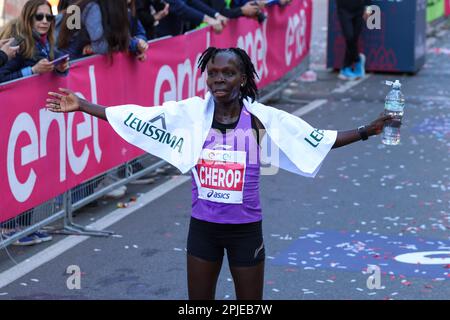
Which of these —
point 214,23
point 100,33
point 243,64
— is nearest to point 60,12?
point 100,33

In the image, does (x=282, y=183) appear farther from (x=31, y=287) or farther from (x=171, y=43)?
(x=31, y=287)

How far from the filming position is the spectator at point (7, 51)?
26.1 feet

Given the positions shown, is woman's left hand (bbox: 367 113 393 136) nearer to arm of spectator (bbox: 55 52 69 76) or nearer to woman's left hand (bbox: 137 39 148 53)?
arm of spectator (bbox: 55 52 69 76)

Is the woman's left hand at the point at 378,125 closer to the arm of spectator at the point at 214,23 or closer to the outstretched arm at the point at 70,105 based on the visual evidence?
the outstretched arm at the point at 70,105

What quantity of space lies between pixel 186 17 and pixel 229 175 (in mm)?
6960

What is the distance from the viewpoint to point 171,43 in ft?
34.9

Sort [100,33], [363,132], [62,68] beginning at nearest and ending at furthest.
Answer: [363,132]
[62,68]
[100,33]

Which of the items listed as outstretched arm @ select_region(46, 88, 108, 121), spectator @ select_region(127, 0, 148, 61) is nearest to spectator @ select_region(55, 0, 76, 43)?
spectator @ select_region(127, 0, 148, 61)

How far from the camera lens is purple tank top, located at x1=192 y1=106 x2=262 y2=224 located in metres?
5.29

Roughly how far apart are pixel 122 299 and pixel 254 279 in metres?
1.95

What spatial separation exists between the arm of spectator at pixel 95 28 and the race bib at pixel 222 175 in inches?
163

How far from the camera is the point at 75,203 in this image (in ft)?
29.2

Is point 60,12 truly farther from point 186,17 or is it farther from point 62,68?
point 186,17

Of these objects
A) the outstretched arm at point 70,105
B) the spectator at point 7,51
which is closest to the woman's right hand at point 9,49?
the spectator at point 7,51
